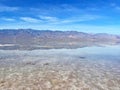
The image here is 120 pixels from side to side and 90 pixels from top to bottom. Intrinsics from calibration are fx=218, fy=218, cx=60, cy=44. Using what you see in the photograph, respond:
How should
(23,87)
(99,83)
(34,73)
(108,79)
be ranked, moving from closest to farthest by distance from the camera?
(23,87)
(99,83)
(108,79)
(34,73)

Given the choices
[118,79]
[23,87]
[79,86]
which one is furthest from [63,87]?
[118,79]

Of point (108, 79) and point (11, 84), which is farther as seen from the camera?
point (108, 79)

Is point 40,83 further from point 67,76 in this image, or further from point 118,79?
point 118,79

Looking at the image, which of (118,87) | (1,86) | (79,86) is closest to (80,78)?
(79,86)

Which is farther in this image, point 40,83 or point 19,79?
point 19,79

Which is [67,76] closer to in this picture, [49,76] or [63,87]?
[49,76]

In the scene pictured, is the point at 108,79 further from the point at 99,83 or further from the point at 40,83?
the point at 40,83

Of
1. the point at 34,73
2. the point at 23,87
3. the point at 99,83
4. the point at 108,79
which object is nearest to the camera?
the point at 23,87

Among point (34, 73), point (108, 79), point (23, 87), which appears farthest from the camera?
point (34, 73)

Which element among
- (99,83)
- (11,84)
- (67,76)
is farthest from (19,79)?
(99,83)

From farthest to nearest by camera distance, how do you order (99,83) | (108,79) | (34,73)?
1. (34,73)
2. (108,79)
3. (99,83)
